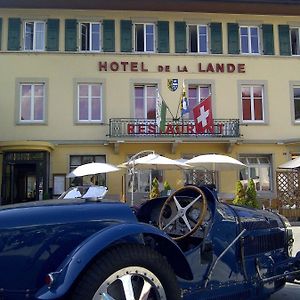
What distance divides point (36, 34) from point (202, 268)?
1880 centimetres

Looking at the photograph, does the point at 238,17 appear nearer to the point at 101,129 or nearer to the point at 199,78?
the point at 199,78

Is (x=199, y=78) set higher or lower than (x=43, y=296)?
higher

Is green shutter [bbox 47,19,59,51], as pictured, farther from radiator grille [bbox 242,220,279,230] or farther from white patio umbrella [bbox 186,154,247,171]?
radiator grille [bbox 242,220,279,230]

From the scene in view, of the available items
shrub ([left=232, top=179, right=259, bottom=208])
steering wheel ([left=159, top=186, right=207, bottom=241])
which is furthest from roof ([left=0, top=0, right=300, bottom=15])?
steering wheel ([left=159, top=186, right=207, bottom=241])

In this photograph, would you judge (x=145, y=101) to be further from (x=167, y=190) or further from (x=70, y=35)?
(x=167, y=190)

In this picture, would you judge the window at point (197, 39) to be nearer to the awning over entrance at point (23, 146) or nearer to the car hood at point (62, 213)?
the awning over entrance at point (23, 146)

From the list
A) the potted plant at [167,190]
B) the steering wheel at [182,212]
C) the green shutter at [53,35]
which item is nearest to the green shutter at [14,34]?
the green shutter at [53,35]

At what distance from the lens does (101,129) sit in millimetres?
20016

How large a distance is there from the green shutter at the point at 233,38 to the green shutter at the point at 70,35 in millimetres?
7360

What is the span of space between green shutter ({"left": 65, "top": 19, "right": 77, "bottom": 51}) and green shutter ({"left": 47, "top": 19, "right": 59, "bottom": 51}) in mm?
448

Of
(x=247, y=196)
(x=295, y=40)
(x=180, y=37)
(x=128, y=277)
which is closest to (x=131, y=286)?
(x=128, y=277)

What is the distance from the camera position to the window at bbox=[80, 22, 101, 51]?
20.8 metres

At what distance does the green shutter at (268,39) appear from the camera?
70.0 ft

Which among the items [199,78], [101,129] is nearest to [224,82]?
[199,78]
